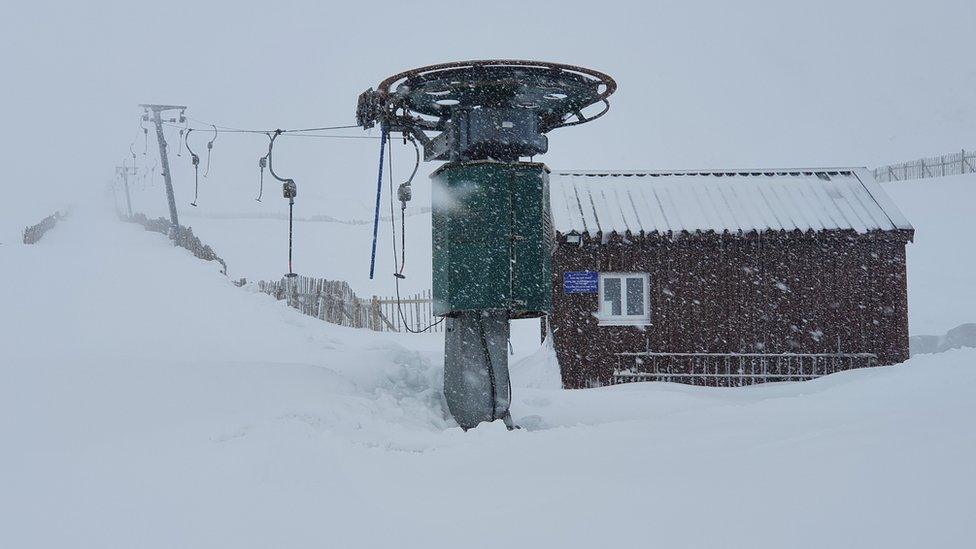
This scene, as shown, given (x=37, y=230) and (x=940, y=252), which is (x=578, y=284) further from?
(x=37, y=230)

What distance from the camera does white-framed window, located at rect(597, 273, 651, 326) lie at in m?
13.8

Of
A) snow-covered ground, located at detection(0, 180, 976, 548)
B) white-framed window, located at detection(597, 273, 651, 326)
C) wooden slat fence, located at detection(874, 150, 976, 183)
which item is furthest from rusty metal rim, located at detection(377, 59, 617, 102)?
wooden slat fence, located at detection(874, 150, 976, 183)

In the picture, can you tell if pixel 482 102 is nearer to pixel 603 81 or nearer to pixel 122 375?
pixel 603 81

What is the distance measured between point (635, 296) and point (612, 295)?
410 mm

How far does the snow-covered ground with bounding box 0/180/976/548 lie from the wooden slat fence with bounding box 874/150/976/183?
37.6 m

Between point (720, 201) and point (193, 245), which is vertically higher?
point (193, 245)

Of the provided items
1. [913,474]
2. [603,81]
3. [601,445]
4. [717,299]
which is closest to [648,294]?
[717,299]

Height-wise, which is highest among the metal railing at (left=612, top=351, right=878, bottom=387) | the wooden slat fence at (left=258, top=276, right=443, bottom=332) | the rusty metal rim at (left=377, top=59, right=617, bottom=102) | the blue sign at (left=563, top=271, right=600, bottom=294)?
the rusty metal rim at (left=377, top=59, right=617, bottom=102)

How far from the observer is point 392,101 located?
27.4 ft

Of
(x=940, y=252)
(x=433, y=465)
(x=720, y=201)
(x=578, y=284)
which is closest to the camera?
(x=433, y=465)

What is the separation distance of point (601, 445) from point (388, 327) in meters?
18.7

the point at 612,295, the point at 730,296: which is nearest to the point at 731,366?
the point at 730,296

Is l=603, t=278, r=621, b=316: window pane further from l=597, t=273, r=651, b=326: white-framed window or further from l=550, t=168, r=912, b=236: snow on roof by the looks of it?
l=550, t=168, r=912, b=236: snow on roof

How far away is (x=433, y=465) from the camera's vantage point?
5.25 meters
